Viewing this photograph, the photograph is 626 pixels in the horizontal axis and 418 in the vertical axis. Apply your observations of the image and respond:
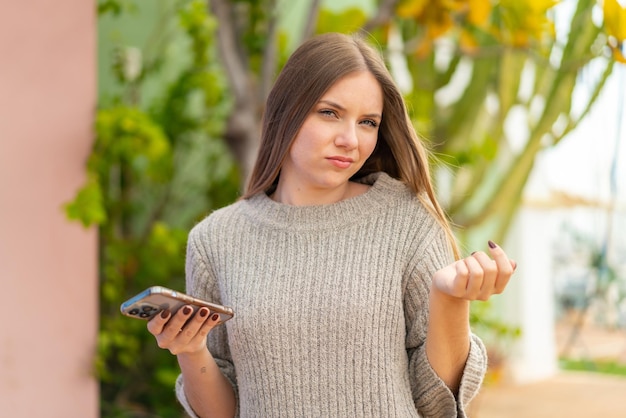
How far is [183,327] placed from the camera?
1.49m

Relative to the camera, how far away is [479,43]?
4.61 m

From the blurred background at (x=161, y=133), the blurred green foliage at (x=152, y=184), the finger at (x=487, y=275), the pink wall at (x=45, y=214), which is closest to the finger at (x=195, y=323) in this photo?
the finger at (x=487, y=275)

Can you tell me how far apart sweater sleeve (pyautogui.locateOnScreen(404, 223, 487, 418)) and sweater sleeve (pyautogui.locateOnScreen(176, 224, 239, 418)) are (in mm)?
357

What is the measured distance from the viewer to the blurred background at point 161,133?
321 cm

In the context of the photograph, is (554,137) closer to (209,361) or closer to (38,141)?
(38,141)

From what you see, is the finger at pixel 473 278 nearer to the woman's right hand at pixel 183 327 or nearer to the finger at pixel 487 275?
the finger at pixel 487 275

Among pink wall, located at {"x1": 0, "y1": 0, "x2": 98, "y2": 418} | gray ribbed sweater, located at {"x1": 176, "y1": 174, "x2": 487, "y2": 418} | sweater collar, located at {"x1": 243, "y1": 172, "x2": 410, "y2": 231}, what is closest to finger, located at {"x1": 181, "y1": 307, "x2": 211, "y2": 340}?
gray ribbed sweater, located at {"x1": 176, "y1": 174, "x2": 487, "y2": 418}

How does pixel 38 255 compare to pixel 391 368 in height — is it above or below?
below

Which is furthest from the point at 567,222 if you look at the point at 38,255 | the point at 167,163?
the point at 38,255

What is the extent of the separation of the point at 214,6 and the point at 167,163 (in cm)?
103

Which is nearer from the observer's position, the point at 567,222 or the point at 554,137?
the point at 554,137

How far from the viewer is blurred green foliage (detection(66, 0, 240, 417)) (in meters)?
3.77

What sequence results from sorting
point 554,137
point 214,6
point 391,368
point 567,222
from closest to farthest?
point 391,368 < point 214,6 < point 554,137 < point 567,222

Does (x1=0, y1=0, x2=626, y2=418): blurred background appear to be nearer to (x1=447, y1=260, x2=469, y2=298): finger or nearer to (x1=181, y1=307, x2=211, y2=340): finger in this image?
(x1=447, y1=260, x2=469, y2=298): finger
